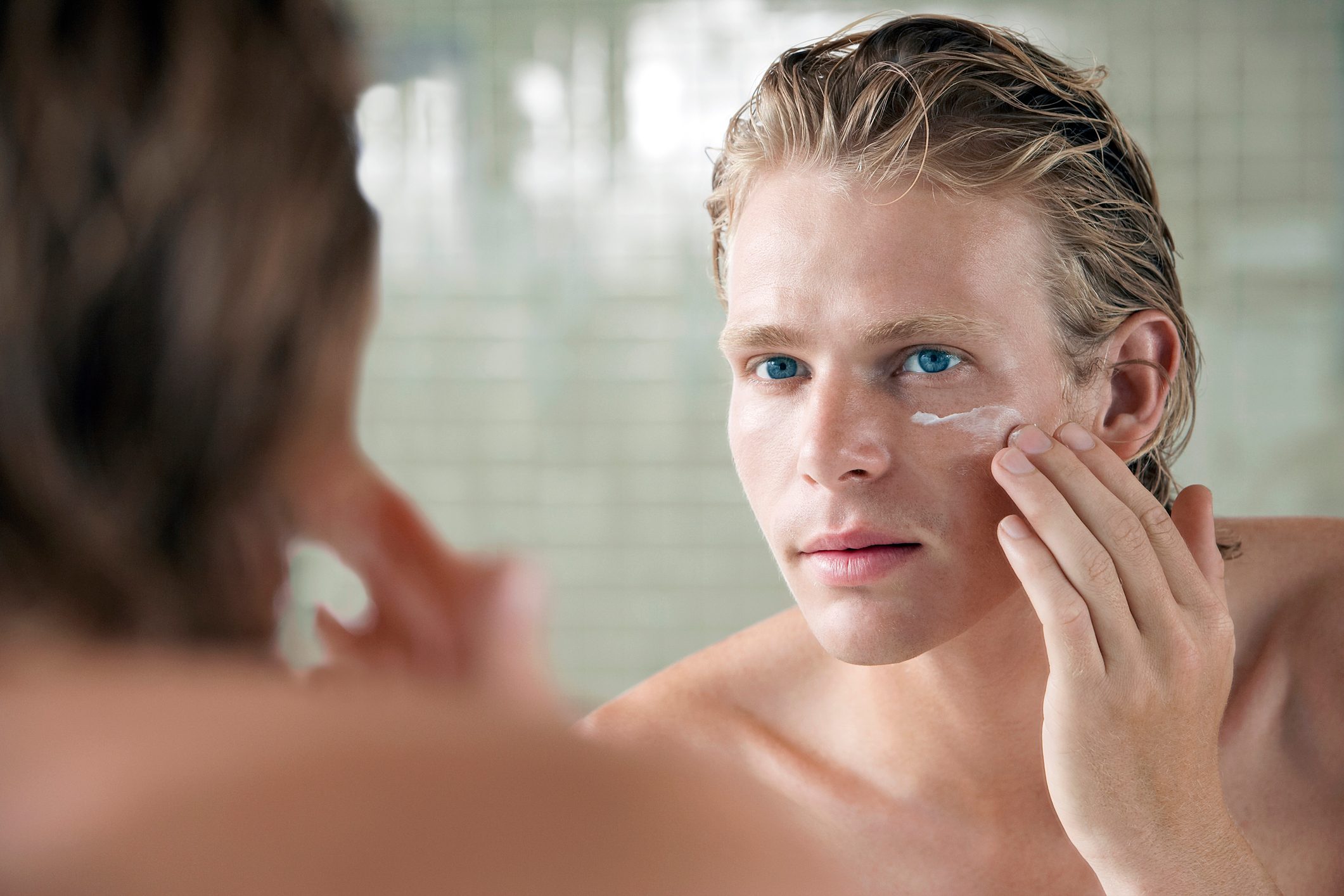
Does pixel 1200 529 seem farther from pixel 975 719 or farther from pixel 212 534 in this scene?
pixel 212 534

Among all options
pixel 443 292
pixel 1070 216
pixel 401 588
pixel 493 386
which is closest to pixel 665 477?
pixel 493 386

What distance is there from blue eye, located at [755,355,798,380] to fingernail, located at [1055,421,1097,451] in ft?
0.62

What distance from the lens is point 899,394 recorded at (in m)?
0.78

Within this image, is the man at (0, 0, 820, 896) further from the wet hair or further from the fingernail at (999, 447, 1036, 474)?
the fingernail at (999, 447, 1036, 474)

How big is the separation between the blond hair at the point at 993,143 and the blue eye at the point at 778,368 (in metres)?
0.13

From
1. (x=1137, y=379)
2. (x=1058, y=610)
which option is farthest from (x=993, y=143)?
(x=1058, y=610)

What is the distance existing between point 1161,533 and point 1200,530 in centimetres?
10

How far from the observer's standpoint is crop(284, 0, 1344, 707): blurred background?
214 cm

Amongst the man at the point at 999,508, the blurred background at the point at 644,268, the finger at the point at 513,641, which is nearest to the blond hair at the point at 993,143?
the man at the point at 999,508

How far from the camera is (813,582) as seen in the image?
2.59 feet

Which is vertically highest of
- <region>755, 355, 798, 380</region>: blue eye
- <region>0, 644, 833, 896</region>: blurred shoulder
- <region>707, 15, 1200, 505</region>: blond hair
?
<region>707, 15, 1200, 505</region>: blond hair

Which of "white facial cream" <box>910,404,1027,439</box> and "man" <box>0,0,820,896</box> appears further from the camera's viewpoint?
"white facial cream" <box>910,404,1027,439</box>

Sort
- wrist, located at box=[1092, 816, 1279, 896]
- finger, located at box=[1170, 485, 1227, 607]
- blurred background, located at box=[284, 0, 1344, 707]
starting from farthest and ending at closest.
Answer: blurred background, located at box=[284, 0, 1344, 707], finger, located at box=[1170, 485, 1227, 607], wrist, located at box=[1092, 816, 1279, 896]

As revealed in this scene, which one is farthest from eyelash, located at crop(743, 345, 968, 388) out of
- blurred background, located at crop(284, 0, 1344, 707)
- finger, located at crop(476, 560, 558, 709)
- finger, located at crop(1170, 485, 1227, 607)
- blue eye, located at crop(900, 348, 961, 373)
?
blurred background, located at crop(284, 0, 1344, 707)
